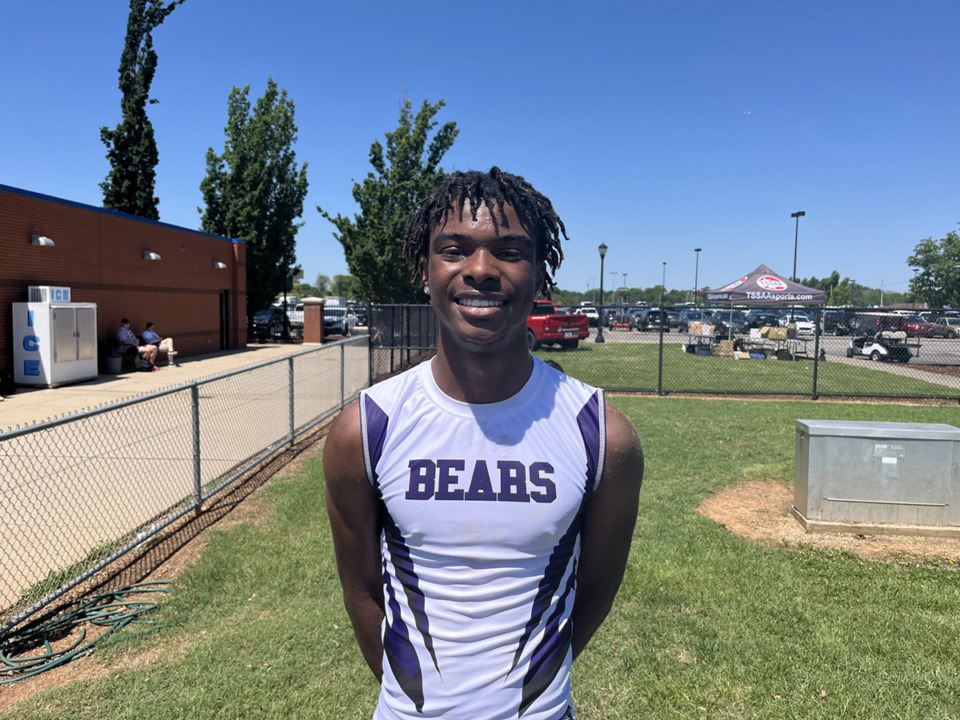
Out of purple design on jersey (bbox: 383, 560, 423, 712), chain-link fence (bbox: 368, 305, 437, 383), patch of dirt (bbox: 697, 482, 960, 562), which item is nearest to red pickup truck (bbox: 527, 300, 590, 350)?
chain-link fence (bbox: 368, 305, 437, 383)

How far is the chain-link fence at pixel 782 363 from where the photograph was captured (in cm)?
1424

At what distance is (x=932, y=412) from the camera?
11320mm

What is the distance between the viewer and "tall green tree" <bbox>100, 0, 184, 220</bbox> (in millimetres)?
23562

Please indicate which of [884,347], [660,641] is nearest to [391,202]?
[884,347]

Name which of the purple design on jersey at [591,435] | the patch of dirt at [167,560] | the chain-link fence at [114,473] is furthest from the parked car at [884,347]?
the purple design on jersey at [591,435]

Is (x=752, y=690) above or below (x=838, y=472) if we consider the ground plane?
below

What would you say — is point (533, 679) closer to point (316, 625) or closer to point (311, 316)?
point (316, 625)

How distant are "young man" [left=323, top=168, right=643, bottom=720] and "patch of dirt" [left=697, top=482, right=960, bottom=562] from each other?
4.50 meters

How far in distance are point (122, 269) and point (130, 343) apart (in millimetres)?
2326

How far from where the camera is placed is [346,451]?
1.52 metres

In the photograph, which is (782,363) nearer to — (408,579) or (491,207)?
(491,207)

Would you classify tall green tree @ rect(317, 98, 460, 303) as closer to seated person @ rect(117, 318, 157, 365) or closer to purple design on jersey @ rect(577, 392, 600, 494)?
seated person @ rect(117, 318, 157, 365)

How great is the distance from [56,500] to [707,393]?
1180cm

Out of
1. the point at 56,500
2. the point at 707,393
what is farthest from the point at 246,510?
the point at 707,393
